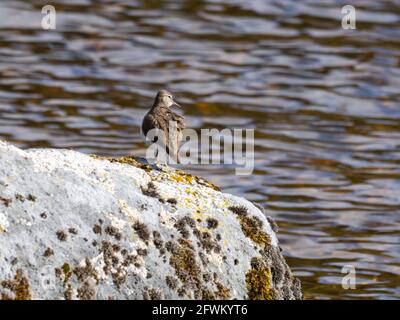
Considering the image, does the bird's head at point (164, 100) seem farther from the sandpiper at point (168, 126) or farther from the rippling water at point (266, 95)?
the rippling water at point (266, 95)

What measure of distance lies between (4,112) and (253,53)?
5781 millimetres

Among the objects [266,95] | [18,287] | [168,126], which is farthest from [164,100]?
[266,95]

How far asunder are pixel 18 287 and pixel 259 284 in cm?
189

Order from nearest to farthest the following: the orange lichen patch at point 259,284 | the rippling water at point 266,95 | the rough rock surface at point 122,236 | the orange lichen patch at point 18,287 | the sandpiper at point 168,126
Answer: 1. the orange lichen patch at point 18,287
2. the rough rock surface at point 122,236
3. the orange lichen patch at point 259,284
4. the sandpiper at point 168,126
5. the rippling water at point 266,95

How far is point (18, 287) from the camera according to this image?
248 inches

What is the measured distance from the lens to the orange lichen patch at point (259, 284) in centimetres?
726

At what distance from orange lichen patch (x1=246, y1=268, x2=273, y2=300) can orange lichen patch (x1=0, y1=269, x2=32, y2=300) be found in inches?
67.9

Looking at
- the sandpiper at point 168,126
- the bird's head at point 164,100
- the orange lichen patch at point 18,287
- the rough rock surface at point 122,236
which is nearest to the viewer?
the orange lichen patch at point 18,287

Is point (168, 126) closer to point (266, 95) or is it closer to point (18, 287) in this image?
point (18, 287)

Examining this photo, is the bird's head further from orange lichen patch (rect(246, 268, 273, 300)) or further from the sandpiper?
orange lichen patch (rect(246, 268, 273, 300))

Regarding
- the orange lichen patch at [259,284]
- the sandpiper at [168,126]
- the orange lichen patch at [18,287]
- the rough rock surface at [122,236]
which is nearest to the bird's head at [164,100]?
the sandpiper at [168,126]

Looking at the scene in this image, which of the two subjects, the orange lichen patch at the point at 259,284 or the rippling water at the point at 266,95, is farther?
the rippling water at the point at 266,95

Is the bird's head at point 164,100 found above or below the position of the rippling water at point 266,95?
above

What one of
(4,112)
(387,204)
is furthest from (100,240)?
(4,112)
